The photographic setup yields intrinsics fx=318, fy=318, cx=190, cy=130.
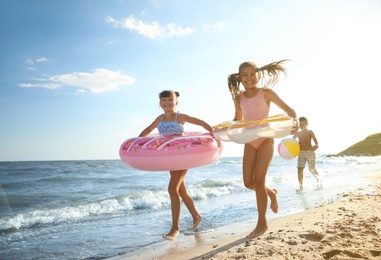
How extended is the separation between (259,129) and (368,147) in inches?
2440

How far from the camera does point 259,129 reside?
3590mm

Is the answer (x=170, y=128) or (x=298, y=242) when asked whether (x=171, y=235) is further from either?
(x=298, y=242)

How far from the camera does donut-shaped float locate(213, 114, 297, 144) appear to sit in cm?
356

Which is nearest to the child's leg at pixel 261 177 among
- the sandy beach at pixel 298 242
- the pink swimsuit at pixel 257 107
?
the sandy beach at pixel 298 242

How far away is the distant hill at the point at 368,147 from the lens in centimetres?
5308

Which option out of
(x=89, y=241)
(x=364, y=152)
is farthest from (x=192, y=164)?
(x=364, y=152)

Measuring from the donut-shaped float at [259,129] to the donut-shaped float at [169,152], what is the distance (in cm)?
45

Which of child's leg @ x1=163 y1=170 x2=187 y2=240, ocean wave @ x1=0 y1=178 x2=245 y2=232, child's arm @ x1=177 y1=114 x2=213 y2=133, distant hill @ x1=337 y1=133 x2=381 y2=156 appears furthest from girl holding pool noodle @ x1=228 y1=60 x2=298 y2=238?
distant hill @ x1=337 y1=133 x2=381 y2=156

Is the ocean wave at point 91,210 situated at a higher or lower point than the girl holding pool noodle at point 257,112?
lower

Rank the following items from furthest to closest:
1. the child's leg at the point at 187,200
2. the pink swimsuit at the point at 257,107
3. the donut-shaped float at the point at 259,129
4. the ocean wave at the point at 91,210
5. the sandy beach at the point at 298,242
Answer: the ocean wave at the point at 91,210
the child's leg at the point at 187,200
the pink swimsuit at the point at 257,107
the donut-shaped float at the point at 259,129
the sandy beach at the point at 298,242

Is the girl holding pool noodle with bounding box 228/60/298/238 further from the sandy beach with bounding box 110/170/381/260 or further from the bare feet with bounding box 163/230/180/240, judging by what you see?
the bare feet with bounding box 163/230/180/240

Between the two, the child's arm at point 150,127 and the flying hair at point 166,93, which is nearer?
the flying hair at point 166,93

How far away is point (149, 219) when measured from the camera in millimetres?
6332

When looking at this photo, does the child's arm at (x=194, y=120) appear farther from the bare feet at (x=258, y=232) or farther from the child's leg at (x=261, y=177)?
the bare feet at (x=258, y=232)
